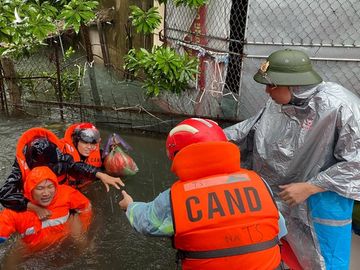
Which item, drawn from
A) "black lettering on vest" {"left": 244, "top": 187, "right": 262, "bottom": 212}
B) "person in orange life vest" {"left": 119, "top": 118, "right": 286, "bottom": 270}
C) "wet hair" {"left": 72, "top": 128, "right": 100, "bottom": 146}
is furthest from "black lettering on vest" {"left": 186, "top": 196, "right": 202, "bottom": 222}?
"wet hair" {"left": 72, "top": 128, "right": 100, "bottom": 146}

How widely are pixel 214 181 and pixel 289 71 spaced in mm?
980

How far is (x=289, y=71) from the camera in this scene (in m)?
2.57

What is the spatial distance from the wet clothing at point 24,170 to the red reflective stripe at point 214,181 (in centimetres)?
221

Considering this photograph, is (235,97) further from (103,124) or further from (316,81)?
(316,81)

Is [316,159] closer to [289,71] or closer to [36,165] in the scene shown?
[289,71]

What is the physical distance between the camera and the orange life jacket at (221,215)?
1973 mm

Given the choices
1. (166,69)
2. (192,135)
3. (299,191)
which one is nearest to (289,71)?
(299,191)

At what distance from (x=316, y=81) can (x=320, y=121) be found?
25 cm

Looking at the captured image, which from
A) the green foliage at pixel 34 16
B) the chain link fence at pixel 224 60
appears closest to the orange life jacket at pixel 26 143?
the green foliage at pixel 34 16

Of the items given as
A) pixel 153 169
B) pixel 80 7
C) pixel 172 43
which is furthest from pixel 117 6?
pixel 153 169

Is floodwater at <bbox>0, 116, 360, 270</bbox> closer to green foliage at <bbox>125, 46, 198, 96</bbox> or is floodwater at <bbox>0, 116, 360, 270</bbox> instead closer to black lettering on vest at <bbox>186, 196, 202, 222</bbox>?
green foliage at <bbox>125, 46, 198, 96</bbox>

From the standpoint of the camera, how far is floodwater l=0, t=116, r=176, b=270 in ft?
12.6

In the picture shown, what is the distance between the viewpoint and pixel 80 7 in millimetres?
4812

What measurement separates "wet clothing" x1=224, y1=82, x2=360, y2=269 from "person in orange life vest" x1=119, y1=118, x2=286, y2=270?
75cm
